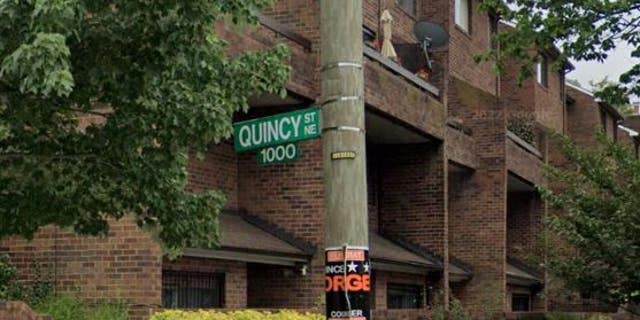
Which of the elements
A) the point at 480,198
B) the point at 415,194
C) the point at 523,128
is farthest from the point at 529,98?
the point at 415,194

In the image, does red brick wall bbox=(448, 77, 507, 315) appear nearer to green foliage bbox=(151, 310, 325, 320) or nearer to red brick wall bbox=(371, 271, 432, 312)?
red brick wall bbox=(371, 271, 432, 312)

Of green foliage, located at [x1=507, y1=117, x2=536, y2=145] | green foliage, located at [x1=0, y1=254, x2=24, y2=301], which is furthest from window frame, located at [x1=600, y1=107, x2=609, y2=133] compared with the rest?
green foliage, located at [x1=0, y1=254, x2=24, y2=301]

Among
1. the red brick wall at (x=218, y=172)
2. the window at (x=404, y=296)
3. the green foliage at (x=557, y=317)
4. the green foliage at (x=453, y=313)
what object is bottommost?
the green foliage at (x=557, y=317)

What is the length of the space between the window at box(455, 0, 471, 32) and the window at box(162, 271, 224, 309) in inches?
614

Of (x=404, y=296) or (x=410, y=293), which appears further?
(x=410, y=293)

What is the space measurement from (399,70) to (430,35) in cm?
385

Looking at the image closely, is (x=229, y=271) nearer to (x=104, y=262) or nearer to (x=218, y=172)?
(x=218, y=172)

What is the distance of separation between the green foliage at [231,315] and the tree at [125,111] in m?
4.09

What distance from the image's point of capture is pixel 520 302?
32281mm

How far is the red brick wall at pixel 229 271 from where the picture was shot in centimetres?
1509

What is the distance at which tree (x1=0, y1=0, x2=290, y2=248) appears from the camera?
6.71 meters

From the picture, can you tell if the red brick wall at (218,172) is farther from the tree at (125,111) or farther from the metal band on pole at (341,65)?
the metal band on pole at (341,65)

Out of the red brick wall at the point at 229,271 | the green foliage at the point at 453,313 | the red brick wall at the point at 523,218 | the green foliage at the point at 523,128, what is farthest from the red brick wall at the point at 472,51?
the red brick wall at the point at 229,271

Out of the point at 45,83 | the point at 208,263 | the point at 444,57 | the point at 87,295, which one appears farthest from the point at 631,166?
the point at 45,83
